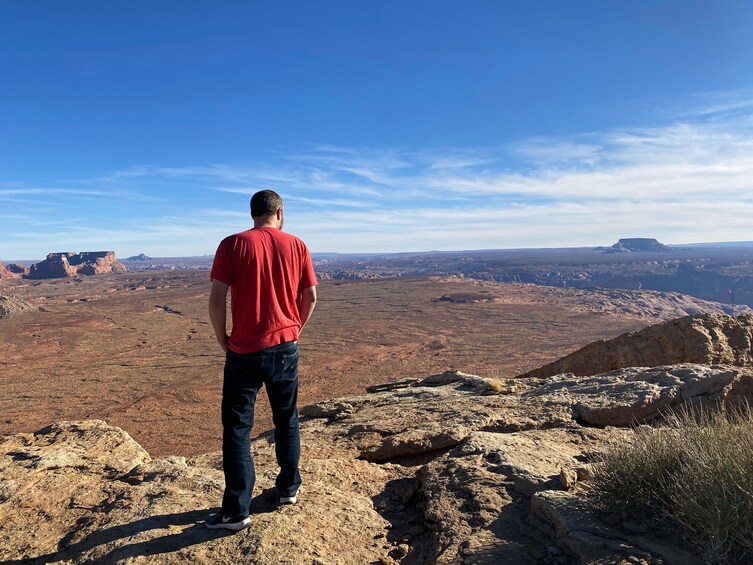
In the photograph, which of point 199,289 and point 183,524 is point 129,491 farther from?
point 199,289

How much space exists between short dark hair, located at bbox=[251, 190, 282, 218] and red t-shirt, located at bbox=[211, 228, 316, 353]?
0.42 ft

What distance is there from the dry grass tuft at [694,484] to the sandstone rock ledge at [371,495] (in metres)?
0.15

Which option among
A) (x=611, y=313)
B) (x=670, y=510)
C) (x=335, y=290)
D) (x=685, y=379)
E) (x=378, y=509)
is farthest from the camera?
(x=335, y=290)

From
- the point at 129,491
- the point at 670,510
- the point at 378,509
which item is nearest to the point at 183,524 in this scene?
the point at 129,491

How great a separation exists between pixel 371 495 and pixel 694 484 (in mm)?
1996

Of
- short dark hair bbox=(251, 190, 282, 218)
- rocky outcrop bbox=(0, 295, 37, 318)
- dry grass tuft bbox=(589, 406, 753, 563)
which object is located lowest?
rocky outcrop bbox=(0, 295, 37, 318)

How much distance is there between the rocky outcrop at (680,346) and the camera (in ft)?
27.9

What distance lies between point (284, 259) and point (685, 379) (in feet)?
17.6

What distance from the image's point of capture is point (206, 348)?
Answer: 3384 cm

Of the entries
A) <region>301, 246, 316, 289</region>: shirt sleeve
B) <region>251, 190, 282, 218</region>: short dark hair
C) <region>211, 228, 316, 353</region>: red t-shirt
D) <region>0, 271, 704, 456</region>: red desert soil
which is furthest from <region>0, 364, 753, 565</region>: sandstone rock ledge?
<region>0, 271, 704, 456</region>: red desert soil

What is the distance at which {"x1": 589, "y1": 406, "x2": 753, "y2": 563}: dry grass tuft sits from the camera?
6.24 ft

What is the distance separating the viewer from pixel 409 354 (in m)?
32.1

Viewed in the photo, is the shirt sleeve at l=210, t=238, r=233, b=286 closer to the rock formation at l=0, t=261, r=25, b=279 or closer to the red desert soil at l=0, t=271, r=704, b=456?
the red desert soil at l=0, t=271, r=704, b=456

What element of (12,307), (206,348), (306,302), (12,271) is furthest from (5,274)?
(306,302)
